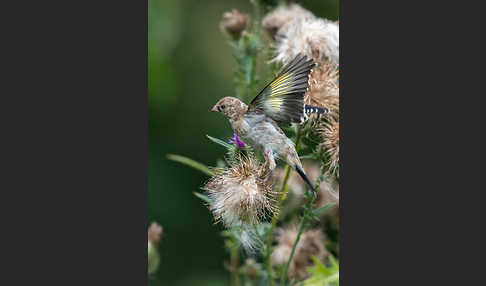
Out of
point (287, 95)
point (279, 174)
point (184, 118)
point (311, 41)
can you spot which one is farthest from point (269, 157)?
point (184, 118)

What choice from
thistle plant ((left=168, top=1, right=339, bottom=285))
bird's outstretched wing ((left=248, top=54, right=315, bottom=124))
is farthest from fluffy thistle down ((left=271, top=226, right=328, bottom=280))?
bird's outstretched wing ((left=248, top=54, right=315, bottom=124))

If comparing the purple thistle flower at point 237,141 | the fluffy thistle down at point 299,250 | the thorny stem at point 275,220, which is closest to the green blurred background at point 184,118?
the fluffy thistle down at point 299,250

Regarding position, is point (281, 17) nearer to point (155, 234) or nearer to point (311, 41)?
point (311, 41)

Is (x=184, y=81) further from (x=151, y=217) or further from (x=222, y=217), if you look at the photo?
(x=222, y=217)

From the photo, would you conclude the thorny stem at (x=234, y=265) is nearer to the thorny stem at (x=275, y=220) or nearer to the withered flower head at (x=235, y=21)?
the thorny stem at (x=275, y=220)

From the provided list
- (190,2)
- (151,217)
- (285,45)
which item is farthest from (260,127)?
(190,2)

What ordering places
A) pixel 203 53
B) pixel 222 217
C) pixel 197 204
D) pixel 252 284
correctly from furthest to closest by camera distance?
pixel 203 53 < pixel 197 204 < pixel 252 284 < pixel 222 217
